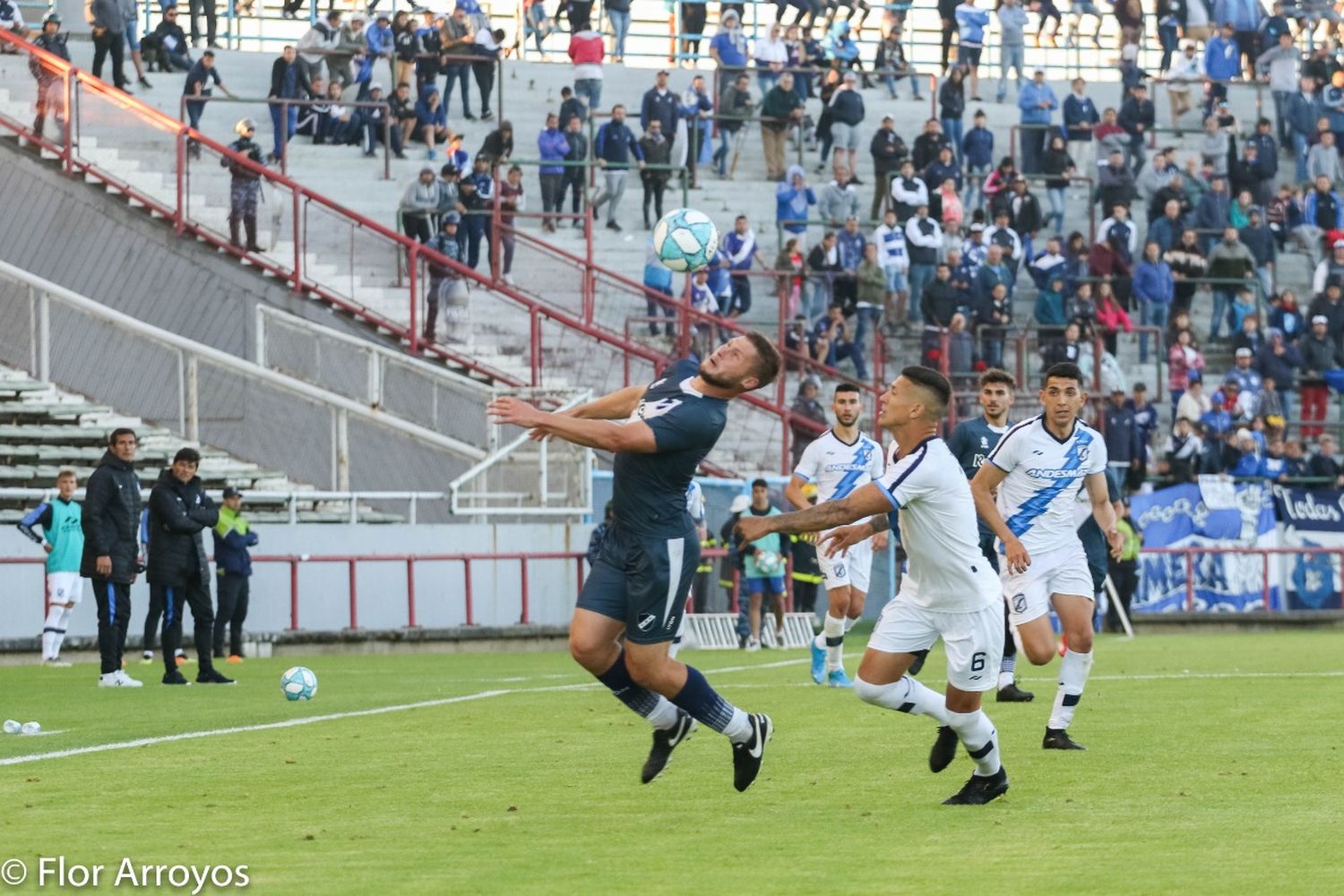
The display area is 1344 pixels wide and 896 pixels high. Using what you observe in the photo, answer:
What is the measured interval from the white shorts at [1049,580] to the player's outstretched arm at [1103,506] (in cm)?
36

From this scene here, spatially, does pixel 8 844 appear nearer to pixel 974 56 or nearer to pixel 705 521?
pixel 705 521

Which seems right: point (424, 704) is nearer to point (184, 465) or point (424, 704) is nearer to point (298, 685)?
point (298, 685)

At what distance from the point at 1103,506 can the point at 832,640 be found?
14.1 ft

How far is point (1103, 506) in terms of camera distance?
45.5ft

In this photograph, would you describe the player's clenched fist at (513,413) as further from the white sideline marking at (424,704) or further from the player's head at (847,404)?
the player's head at (847,404)

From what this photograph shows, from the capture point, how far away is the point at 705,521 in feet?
93.0

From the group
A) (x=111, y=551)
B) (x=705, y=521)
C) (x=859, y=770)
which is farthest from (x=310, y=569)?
(x=859, y=770)

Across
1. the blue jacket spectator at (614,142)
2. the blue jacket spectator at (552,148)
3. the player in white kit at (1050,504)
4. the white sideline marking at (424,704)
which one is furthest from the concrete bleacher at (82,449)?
the player in white kit at (1050,504)

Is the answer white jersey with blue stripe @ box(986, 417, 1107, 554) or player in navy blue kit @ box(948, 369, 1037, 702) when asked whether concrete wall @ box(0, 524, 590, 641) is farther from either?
white jersey with blue stripe @ box(986, 417, 1107, 554)

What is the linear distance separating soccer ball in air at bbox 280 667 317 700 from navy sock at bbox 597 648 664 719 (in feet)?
22.8

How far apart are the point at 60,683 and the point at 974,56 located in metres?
26.9

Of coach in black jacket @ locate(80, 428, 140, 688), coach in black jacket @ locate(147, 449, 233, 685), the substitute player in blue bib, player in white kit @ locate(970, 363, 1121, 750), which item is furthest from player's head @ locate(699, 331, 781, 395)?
the substitute player in blue bib

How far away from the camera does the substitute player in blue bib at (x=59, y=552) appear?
23.0m

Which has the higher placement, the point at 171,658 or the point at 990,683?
the point at 990,683
